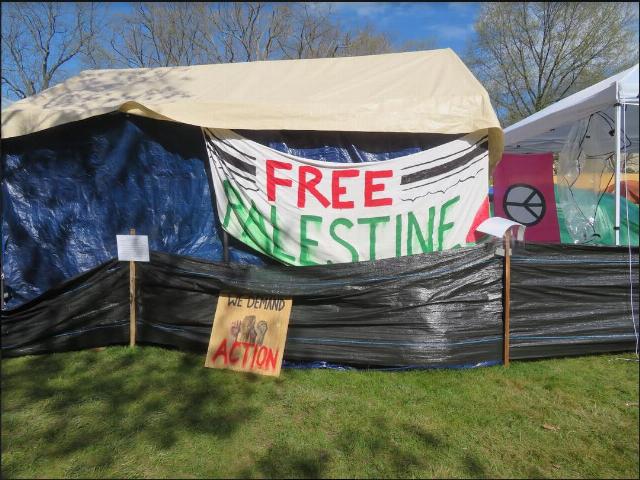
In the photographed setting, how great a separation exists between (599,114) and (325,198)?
462 cm

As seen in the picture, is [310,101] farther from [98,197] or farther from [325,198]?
[98,197]

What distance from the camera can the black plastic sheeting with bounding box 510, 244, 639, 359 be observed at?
393cm

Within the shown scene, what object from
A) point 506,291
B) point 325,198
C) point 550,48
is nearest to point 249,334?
point 325,198

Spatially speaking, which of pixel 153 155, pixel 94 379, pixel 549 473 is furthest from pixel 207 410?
pixel 153 155

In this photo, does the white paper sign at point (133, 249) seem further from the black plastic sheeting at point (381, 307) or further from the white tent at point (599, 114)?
the white tent at point (599, 114)

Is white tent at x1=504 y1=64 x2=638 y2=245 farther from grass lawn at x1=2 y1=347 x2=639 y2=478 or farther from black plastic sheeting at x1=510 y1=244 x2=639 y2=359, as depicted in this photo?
grass lawn at x1=2 y1=347 x2=639 y2=478

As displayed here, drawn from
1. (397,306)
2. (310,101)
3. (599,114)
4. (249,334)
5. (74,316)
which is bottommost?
(249,334)

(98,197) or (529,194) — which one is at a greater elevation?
(529,194)

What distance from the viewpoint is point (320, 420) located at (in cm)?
302

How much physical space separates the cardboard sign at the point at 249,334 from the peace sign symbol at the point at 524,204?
6.39m

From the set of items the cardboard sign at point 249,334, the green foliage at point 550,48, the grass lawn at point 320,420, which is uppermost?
the green foliage at point 550,48

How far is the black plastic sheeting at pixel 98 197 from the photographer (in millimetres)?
4805

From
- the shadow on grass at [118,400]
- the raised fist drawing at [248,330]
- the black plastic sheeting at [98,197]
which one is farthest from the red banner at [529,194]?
the shadow on grass at [118,400]

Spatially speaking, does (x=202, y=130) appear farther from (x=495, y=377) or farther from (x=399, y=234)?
(x=495, y=377)
